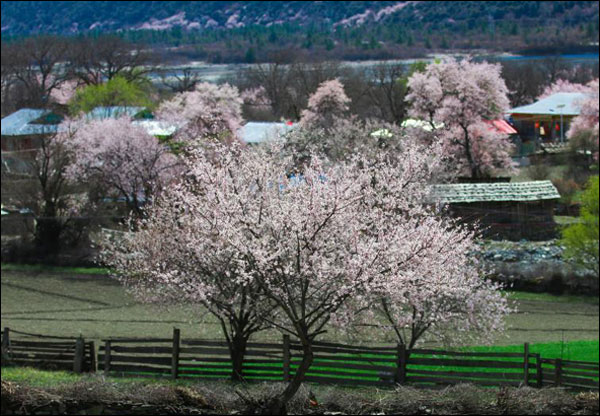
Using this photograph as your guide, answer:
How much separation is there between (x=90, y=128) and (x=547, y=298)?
30.5 meters

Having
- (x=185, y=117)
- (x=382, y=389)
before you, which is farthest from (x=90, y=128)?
(x=382, y=389)

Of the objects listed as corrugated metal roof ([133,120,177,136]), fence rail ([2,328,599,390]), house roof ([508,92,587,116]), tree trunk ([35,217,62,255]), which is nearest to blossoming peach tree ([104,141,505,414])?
fence rail ([2,328,599,390])

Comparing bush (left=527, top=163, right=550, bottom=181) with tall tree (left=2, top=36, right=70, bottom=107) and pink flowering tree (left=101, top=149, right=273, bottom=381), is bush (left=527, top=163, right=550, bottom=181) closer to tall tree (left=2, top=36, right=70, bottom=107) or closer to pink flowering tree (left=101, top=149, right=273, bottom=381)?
pink flowering tree (left=101, top=149, right=273, bottom=381)

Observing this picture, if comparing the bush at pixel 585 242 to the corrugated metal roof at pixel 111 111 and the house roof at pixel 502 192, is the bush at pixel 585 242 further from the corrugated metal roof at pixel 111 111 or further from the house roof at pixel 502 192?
the corrugated metal roof at pixel 111 111

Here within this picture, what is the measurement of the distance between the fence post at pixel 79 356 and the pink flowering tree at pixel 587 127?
170ft

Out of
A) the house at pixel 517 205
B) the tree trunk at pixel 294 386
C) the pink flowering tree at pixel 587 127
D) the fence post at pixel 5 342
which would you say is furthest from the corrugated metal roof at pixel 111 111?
the tree trunk at pixel 294 386

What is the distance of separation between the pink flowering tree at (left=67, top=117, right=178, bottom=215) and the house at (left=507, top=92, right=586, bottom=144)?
4444 cm

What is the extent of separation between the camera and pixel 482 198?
50812mm

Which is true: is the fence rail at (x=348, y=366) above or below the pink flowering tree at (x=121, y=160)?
below

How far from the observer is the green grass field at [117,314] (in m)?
35.5

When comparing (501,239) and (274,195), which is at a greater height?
(274,195)

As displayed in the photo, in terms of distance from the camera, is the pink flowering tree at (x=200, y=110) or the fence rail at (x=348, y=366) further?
the pink flowering tree at (x=200, y=110)

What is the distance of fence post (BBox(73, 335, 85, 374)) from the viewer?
26325 mm

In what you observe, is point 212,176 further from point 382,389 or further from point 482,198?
point 482,198
